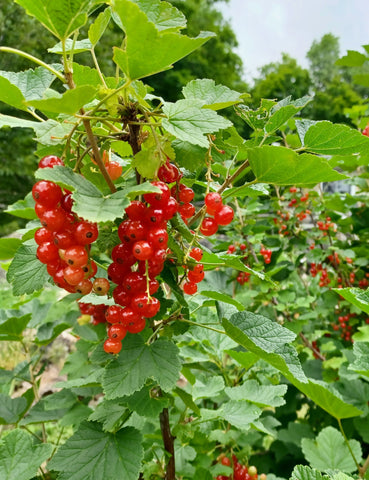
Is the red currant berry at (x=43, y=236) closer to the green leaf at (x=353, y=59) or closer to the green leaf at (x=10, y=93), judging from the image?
the green leaf at (x=10, y=93)

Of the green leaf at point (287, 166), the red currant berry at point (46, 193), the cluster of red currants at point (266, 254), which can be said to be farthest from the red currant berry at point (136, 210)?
the cluster of red currants at point (266, 254)

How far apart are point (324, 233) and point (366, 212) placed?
32cm

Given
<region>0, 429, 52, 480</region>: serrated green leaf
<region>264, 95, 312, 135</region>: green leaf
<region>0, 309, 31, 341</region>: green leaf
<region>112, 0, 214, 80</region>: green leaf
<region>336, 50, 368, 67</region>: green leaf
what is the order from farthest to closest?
<region>336, 50, 368, 67</region>: green leaf → <region>0, 309, 31, 341</region>: green leaf → <region>0, 429, 52, 480</region>: serrated green leaf → <region>264, 95, 312, 135</region>: green leaf → <region>112, 0, 214, 80</region>: green leaf

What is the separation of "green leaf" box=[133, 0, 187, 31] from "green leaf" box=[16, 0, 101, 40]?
0.10 meters

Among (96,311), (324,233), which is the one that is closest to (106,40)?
(324,233)

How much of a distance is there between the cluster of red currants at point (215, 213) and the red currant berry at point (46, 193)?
27cm

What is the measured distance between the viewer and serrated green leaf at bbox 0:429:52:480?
82 centimetres

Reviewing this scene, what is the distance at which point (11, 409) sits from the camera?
118cm

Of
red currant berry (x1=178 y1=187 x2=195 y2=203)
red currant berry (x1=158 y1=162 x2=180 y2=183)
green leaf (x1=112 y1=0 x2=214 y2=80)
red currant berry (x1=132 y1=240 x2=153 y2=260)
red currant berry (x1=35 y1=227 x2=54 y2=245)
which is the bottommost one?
red currant berry (x1=132 y1=240 x2=153 y2=260)

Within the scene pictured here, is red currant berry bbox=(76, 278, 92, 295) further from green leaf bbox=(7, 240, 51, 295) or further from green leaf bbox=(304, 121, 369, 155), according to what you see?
green leaf bbox=(304, 121, 369, 155)

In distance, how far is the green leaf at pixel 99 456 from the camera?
71cm

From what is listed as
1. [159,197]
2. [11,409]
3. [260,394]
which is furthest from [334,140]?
[11,409]

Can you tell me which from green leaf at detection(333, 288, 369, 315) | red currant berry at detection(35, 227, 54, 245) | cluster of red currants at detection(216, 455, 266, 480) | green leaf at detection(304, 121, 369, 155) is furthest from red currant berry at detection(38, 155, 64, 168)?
cluster of red currants at detection(216, 455, 266, 480)

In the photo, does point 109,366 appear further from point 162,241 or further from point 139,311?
point 162,241
